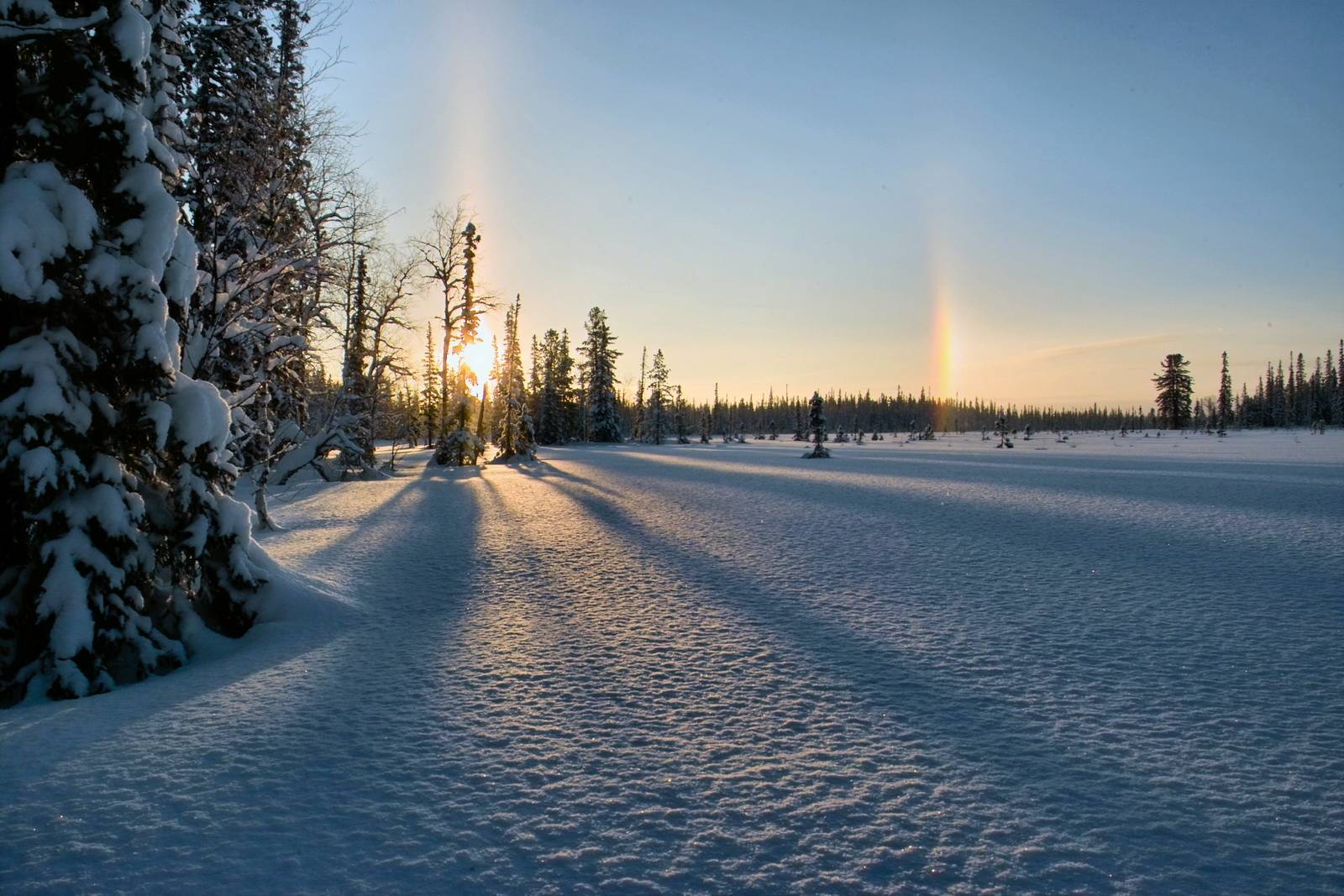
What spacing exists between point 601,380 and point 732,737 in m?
60.9

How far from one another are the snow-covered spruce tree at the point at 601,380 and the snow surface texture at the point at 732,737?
55.4m

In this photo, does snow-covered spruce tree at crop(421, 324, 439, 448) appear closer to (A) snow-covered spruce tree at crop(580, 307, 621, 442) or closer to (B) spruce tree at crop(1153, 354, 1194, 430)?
(A) snow-covered spruce tree at crop(580, 307, 621, 442)

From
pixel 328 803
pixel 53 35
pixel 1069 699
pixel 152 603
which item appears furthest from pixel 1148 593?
Result: pixel 53 35

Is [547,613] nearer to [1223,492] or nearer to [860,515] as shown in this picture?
[860,515]

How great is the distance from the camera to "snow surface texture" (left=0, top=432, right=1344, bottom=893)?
273 cm

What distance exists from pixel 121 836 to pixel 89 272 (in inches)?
171

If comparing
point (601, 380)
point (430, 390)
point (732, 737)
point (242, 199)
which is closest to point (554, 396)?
point (601, 380)

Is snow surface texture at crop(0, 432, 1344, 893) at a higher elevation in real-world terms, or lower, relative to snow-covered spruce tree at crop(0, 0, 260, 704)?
lower

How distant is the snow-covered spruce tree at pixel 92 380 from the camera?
4664 mm

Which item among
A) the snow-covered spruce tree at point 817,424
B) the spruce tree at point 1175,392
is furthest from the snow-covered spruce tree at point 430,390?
the spruce tree at point 1175,392

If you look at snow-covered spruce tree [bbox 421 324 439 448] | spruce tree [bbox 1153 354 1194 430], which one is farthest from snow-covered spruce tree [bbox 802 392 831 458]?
spruce tree [bbox 1153 354 1194 430]

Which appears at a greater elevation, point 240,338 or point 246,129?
point 246,129

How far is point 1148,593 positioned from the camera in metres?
7.09

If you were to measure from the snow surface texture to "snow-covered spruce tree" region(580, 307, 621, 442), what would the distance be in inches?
2181
